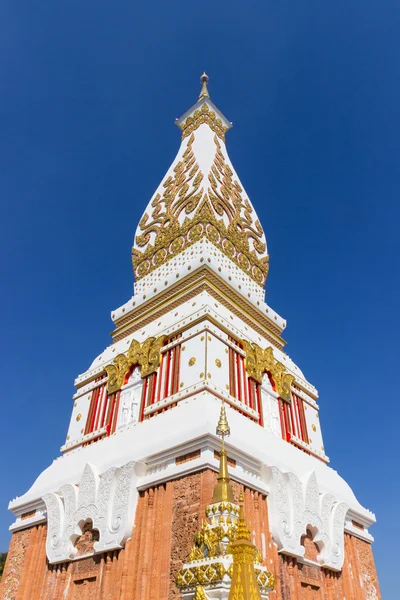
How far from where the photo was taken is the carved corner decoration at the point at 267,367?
438 inches

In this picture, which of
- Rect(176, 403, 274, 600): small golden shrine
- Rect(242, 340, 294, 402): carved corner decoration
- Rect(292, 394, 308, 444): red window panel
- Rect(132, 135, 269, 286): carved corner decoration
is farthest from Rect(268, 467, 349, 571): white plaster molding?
Rect(132, 135, 269, 286): carved corner decoration

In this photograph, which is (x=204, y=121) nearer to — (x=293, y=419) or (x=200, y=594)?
(x=293, y=419)

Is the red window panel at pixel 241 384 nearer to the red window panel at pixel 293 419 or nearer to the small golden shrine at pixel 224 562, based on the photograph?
the red window panel at pixel 293 419

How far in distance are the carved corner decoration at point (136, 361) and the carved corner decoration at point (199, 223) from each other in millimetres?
3158

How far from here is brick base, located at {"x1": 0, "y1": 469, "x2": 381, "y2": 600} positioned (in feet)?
24.8

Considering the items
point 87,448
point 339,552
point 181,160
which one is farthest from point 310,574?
point 181,160

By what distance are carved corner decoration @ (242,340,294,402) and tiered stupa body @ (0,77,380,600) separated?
40 millimetres

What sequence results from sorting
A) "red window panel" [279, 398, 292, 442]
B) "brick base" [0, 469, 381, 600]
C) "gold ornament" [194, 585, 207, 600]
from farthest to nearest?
1. "red window panel" [279, 398, 292, 442]
2. "brick base" [0, 469, 381, 600]
3. "gold ornament" [194, 585, 207, 600]

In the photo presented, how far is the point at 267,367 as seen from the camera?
38.4 feet

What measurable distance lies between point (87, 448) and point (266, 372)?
426 cm

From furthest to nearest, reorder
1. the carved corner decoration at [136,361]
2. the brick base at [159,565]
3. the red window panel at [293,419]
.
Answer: the red window panel at [293,419] < the carved corner decoration at [136,361] < the brick base at [159,565]

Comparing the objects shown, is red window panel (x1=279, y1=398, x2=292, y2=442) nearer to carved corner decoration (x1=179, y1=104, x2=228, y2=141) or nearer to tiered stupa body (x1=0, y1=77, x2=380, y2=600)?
tiered stupa body (x1=0, y1=77, x2=380, y2=600)

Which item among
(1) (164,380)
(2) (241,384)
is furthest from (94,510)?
(2) (241,384)

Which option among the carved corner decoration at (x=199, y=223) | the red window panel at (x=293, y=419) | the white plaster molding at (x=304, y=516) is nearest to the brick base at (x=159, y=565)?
the white plaster molding at (x=304, y=516)
